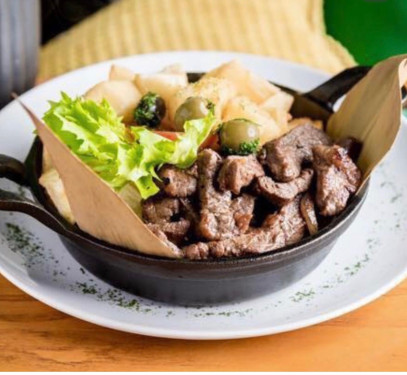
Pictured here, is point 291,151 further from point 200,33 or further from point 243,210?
point 200,33

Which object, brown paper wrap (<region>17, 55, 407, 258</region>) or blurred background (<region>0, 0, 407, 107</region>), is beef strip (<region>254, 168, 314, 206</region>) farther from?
blurred background (<region>0, 0, 407, 107</region>)

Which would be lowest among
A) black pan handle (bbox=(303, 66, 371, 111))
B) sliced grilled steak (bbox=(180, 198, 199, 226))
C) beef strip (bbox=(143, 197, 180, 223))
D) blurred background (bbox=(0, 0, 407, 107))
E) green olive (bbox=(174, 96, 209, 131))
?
blurred background (bbox=(0, 0, 407, 107))

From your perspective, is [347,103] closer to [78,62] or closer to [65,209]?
[65,209]

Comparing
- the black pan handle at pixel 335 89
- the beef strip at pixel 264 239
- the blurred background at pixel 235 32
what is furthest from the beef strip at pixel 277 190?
the blurred background at pixel 235 32

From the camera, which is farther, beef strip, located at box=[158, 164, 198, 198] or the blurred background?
the blurred background

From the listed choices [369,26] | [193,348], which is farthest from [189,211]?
[369,26]

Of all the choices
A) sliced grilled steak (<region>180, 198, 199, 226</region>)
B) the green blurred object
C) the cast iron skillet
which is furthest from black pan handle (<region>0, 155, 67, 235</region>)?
the green blurred object

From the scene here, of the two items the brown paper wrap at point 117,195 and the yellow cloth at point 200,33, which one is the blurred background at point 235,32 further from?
the brown paper wrap at point 117,195
